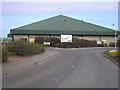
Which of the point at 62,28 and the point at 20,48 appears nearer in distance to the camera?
the point at 20,48

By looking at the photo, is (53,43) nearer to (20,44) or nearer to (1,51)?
(20,44)

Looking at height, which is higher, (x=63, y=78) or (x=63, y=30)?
(x=63, y=30)

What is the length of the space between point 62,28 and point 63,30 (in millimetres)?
1436

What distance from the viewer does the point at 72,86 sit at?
9594mm

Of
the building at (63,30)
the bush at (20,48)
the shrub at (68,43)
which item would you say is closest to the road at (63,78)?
the bush at (20,48)

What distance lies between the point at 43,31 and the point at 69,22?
11.2 m

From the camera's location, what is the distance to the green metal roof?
232 ft

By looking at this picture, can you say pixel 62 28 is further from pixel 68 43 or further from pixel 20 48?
pixel 20 48

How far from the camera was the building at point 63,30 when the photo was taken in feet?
232

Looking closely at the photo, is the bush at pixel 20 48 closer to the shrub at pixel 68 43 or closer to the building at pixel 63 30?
the shrub at pixel 68 43

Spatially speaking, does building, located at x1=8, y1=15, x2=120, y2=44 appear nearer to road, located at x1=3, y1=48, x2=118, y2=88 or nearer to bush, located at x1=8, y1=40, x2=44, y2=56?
bush, located at x1=8, y1=40, x2=44, y2=56

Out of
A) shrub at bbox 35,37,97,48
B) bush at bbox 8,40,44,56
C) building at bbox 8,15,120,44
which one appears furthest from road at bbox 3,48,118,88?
building at bbox 8,15,120,44

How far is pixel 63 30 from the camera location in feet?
232

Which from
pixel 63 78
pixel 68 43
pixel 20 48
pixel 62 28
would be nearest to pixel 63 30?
pixel 62 28
